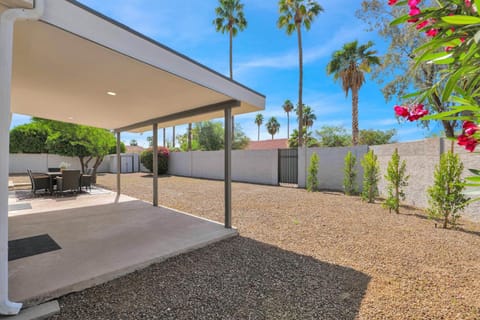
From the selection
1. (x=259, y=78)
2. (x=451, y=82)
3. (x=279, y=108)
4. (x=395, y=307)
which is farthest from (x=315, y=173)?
(x=279, y=108)

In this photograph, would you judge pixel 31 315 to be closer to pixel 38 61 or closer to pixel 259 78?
pixel 38 61

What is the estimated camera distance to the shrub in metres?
17.0

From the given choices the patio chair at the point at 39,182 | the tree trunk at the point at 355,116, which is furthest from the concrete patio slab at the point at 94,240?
the tree trunk at the point at 355,116

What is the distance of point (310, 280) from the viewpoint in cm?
264

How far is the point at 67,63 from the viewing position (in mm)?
2693

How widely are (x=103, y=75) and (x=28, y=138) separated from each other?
2081 centimetres

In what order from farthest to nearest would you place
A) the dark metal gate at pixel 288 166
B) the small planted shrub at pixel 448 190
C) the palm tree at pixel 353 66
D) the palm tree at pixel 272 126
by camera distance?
1. the palm tree at pixel 272 126
2. the dark metal gate at pixel 288 166
3. the palm tree at pixel 353 66
4. the small planted shrub at pixel 448 190

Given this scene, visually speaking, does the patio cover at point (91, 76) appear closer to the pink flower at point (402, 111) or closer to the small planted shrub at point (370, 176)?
the pink flower at point (402, 111)

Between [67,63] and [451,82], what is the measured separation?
3.66 m

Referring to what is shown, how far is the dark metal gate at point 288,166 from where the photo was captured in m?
11.0

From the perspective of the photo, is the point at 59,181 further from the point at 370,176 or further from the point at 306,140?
the point at 306,140

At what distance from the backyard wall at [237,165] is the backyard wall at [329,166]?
1723 millimetres

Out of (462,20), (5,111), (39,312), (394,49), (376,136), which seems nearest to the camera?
(462,20)

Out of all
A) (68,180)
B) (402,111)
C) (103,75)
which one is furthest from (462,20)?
(68,180)
